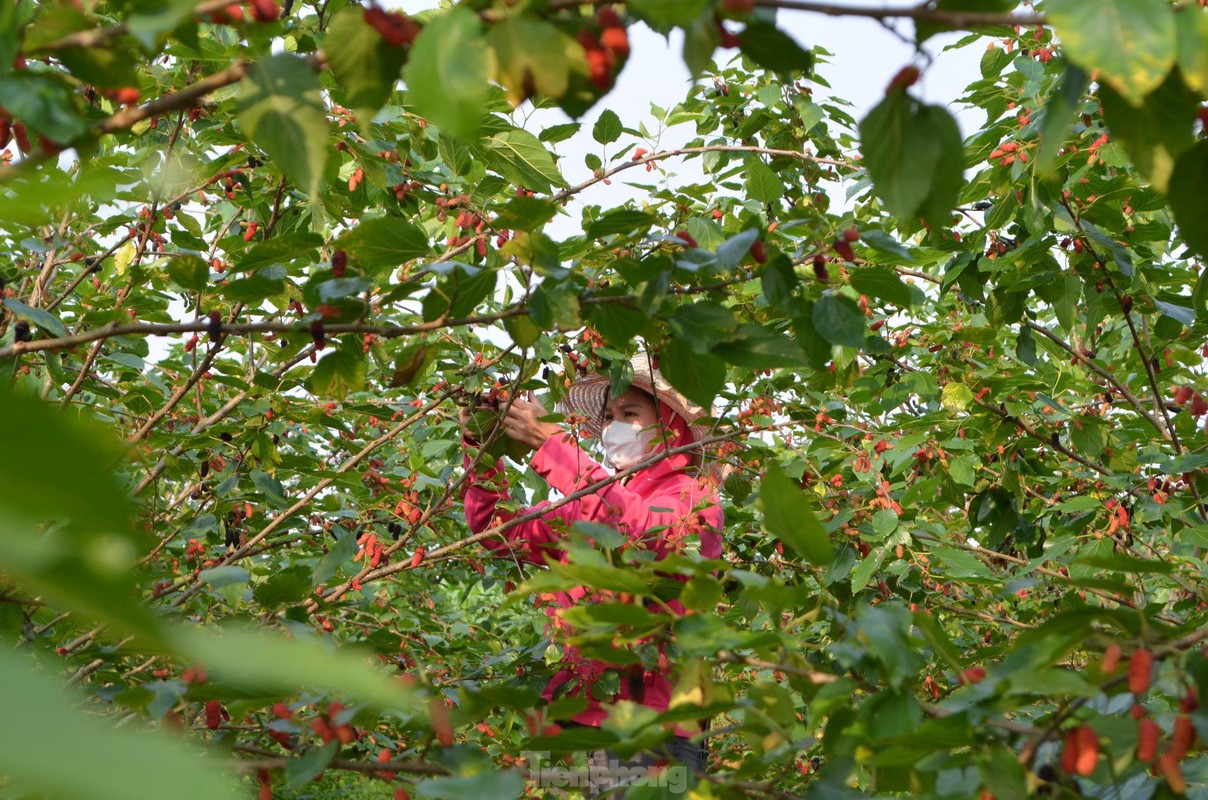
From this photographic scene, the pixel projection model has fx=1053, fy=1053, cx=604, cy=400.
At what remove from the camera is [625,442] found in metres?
3.38

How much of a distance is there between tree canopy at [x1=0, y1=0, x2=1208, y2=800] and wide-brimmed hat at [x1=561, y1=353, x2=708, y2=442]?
1.03 ft

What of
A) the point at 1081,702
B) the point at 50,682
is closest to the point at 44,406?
the point at 50,682

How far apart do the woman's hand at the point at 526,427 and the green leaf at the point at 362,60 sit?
1764 mm

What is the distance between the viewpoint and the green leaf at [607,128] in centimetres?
250

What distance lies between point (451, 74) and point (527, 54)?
0.10 m

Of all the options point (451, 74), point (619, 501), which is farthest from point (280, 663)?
point (619, 501)

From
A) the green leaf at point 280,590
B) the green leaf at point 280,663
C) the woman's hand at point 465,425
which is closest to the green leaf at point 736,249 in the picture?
the green leaf at point 280,590

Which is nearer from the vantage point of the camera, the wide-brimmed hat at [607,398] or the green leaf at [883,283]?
the green leaf at [883,283]

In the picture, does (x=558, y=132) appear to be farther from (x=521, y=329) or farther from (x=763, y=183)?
(x=521, y=329)

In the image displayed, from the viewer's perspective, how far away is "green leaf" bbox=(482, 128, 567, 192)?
2.16 meters

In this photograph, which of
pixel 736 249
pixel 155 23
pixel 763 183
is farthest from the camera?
pixel 763 183

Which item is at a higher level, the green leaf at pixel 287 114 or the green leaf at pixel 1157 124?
the green leaf at pixel 287 114

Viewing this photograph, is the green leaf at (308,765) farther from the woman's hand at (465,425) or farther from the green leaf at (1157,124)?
the woman's hand at (465,425)

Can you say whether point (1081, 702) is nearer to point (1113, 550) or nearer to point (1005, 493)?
point (1113, 550)
